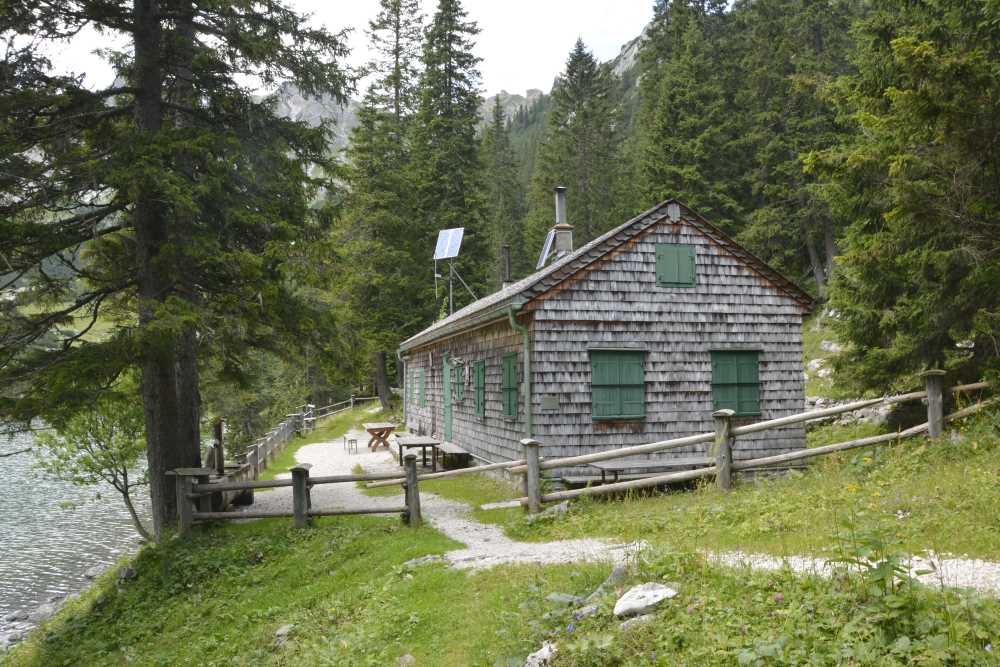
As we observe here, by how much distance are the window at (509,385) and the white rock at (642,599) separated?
29.0 feet

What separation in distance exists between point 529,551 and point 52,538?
16912 mm

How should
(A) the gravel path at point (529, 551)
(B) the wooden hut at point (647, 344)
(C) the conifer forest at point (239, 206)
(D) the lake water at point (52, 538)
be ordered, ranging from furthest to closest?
1. (D) the lake water at point (52, 538)
2. (B) the wooden hut at point (647, 344)
3. (C) the conifer forest at point (239, 206)
4. (A) the gravel path at point (529, 551)

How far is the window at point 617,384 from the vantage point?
13.7m

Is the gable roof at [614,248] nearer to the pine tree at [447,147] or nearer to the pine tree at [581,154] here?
the pine tree at [447,147]

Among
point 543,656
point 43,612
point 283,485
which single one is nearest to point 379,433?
point 43,612

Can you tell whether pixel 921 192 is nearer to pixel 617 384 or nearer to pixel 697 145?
pixel 617 384

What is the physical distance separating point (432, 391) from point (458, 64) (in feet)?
75.4

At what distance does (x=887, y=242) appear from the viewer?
10.6 meters

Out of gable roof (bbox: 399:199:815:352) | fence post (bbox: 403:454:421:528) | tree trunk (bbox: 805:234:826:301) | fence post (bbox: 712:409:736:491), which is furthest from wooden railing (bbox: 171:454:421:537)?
tree trunk (bbox: 805:234:826:301)

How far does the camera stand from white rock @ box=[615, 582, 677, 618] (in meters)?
5.06

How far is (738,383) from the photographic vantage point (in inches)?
575

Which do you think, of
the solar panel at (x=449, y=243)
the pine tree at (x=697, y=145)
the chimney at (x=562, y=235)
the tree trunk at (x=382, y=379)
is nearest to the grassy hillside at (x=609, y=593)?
the chimney at (x=562, y=235)

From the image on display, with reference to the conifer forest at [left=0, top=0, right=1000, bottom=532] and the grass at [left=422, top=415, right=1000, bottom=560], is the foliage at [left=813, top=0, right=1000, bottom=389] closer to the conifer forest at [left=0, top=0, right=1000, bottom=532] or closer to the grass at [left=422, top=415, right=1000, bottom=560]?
the conifer forest at [left=0, top=0, right=1000, bottom=532]

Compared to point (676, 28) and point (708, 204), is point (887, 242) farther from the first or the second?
point (676, 28)
